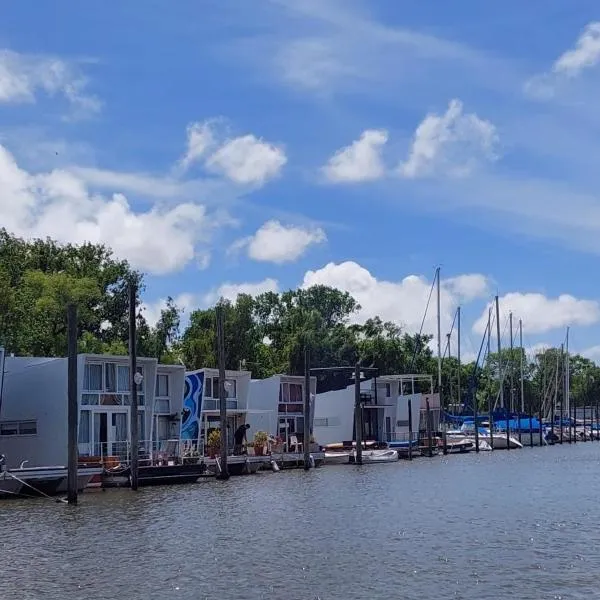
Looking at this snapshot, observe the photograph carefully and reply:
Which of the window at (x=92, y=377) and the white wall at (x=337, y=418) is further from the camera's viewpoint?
the white wall at (x=337, y=418)

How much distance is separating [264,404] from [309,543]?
44.1m

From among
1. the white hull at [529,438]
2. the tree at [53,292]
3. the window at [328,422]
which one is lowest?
the white hull at [529,438]

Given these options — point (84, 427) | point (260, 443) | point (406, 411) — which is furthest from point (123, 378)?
point (406, 411)

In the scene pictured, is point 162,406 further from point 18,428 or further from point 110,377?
point 18,428

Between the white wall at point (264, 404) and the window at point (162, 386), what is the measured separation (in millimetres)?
11329

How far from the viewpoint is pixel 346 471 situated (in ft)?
210

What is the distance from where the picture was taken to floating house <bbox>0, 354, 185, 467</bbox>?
53.8 m

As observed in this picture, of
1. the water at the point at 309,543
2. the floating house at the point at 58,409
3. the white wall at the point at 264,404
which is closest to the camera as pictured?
the water at the point at 309,543

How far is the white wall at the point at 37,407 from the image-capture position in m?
53.6

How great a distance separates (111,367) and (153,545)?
2711cm

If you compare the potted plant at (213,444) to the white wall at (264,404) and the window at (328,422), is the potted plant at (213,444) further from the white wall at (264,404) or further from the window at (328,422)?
the window at (328,422)

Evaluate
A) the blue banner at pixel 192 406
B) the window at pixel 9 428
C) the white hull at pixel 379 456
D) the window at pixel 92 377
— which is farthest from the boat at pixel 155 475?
the white hull at pixel 379 456

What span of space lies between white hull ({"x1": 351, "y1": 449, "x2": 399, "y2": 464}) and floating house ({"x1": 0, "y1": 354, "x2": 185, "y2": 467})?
72.2 feet

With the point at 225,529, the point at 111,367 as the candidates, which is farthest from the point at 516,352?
the point at 225,529
